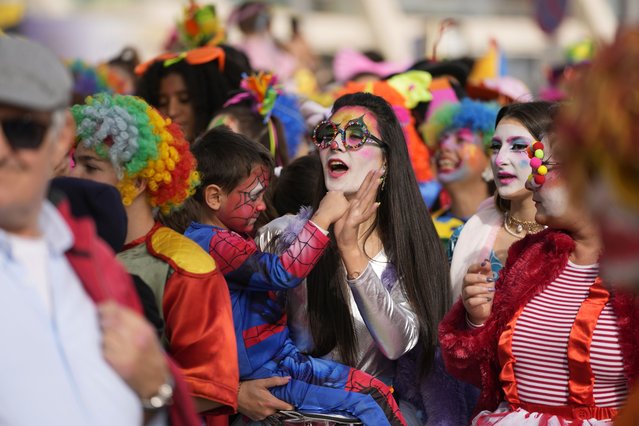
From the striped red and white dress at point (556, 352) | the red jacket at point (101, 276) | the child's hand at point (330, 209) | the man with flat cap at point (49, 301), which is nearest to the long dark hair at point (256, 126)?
the child's hand at point (330, 209)

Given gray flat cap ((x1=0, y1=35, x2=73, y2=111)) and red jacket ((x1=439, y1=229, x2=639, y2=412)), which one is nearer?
gray flat cap ((x1=0, y1=35, x2=73, y2=111))

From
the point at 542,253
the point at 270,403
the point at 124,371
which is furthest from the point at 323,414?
the point at 124,371

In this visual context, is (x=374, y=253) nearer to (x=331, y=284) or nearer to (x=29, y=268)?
(x=331, y=284)

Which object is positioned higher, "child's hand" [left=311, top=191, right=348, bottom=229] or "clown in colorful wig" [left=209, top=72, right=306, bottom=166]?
"child's hand" [left=311, top=191, right=348, bottom=229]

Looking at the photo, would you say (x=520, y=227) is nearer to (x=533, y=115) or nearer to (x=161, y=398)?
(x=533, y=115)

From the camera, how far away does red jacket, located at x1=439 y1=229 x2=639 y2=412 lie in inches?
143

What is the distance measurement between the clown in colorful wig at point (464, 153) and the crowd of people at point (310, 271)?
3.51 feet

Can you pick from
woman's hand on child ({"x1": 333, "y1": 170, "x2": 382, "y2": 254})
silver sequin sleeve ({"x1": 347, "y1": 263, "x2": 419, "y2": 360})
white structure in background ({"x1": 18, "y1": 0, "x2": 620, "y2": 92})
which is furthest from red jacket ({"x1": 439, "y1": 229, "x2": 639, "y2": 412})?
white structure in background ({"x1": 18, "y1": 0, "x2": 620, "y2": 92})

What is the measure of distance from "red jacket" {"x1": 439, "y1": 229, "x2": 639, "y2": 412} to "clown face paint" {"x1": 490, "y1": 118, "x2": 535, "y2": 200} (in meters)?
0.61

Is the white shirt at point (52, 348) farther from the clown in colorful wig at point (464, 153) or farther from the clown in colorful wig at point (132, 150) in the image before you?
the clown in colorful wig at point (464, 153)

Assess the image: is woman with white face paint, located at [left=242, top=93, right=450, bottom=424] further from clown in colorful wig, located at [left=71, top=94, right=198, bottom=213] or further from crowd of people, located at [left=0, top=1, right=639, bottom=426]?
clown in colorful wig, located at [left=71, top=94, right=198, bottom=213]

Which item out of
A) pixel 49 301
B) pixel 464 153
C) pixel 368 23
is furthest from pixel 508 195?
pixel 368 23

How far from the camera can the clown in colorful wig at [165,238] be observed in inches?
127

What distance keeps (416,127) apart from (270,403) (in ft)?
9.80
